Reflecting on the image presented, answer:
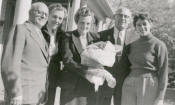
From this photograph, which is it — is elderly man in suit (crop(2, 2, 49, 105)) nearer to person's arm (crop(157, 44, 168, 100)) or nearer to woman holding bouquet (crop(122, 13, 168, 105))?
woman holding bouquet (crop(122, 13, 168, 105))

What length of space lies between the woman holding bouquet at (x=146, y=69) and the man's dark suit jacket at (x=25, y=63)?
1350 mm

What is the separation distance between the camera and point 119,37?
Answer: 499 centimetres

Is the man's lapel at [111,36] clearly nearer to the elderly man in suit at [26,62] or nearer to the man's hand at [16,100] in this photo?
the elderly man in suit at [26,62]

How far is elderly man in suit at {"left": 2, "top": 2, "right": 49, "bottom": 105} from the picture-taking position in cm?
358

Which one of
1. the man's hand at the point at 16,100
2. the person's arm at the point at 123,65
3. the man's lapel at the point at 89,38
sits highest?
the man's lapel at the point at 89,38

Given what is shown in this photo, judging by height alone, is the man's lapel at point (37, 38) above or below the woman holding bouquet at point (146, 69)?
above

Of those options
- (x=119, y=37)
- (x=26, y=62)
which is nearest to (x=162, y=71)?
(x=119, y=37)

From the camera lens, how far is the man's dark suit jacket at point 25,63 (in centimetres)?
358

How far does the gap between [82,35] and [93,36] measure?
0.23 meters

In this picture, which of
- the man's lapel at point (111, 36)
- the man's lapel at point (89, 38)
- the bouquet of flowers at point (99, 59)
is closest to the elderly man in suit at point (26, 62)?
the bouquet of flowers at point (99, 59)

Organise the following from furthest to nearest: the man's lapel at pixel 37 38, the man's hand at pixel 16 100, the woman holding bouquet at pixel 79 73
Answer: the woman holding bouquet at pixel 79 73 < the man's lapel at pixel 37 38 < the man's hand at pixel 16 100

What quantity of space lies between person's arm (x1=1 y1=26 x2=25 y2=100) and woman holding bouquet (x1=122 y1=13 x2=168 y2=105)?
1.78 metres

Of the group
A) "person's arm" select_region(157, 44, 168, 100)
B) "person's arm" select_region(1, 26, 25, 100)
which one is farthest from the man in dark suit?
"person's arm" select_region(1, 26, 25, 100)

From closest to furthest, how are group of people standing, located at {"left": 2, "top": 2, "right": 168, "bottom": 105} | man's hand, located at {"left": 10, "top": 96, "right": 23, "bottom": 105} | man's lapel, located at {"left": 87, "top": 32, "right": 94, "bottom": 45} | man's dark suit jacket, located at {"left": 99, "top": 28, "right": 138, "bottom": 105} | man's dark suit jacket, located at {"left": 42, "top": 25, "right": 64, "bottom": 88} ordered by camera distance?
man's hand, located at {"left": 10, "top": 96, "right": 23, "bottom": 105}, group of people standing, located at {"left": 2, "top": 2, "right": 168, "bottom": 105}, man's dark suit jacket, located at {"left": 42, "top": 25, "right": 64, "bottom": 88}, man's lapel, located at {"left": 87, "top": 32, "right": 94, "bottom": 45}, man's dark suit jacket, located at {"left": 99, "top": 28, "right": 138, "bottom": 105}
